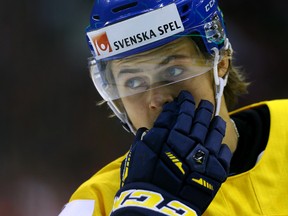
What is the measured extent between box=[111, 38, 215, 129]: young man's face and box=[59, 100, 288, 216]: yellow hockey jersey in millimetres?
222

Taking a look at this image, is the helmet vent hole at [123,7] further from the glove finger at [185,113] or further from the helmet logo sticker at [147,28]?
the glove finger at [185,113]

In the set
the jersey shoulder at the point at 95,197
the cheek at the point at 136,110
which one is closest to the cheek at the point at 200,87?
the cheek at the point at 136,110

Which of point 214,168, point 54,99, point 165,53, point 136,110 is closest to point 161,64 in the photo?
point 165,53

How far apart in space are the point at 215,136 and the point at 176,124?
0.31 ft

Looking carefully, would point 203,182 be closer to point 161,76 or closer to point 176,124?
point 176,124

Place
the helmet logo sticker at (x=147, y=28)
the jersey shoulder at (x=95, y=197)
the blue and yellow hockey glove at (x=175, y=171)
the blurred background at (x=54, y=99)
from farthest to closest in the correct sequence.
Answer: the blurred background at (x=54, y=99) → the jersey shoulder at (x=95, y=197) → the helmet logo sticker at (x=147, y=28) → the blue and yellow hockey glove at (x=175, y=171)

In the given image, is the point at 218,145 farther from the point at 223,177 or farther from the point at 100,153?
the point at 100,153

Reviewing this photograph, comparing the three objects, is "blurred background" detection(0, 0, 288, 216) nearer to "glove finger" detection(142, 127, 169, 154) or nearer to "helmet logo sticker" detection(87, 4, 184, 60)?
"helmet logo sticker" detection(87, 4, 184, 60)

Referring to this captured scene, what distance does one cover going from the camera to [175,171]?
1.33m

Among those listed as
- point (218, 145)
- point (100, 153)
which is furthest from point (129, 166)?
point (100, 153)

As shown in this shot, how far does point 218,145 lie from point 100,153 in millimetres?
1450

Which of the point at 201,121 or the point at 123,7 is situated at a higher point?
the point at 123,7

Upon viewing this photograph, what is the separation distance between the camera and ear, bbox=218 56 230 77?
171 centimetres

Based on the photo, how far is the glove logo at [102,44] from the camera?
1.59 meters
